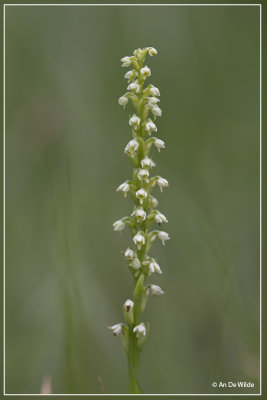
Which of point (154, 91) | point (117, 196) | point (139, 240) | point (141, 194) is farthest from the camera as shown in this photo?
point (117, 196)

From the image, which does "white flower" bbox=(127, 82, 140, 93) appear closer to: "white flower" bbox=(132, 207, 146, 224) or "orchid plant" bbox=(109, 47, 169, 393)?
"orchid plant" bbox=(109, 47, 169, 393)

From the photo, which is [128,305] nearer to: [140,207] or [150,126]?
[140,207]

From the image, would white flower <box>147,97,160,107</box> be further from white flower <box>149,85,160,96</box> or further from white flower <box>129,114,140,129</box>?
white flower <box>129,114,140,129</box>

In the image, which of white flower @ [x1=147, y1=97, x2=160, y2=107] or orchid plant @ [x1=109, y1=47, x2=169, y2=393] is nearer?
A: orchid plant @ [x1=109, y1=47, x2=169, y2=393]

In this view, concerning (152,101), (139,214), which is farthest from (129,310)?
(152,101)

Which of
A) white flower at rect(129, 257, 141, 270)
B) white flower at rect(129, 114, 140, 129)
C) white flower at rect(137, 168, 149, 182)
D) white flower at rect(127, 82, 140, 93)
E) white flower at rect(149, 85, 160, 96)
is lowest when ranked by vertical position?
white flower at rect(129, 257, 141, 270)

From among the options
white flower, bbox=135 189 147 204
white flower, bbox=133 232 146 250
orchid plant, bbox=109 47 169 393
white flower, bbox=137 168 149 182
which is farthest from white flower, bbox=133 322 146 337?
white flower, bbox=137 168 149 182

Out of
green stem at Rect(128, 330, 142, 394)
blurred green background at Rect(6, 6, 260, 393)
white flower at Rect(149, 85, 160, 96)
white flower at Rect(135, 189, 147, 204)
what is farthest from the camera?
blurred green background at Rect(6, 6, 260, 393)

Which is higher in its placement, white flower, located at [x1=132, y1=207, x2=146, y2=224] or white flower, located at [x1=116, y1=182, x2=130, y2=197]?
white flower, located at [x1=116, y1=182, x2=130, y2=197]

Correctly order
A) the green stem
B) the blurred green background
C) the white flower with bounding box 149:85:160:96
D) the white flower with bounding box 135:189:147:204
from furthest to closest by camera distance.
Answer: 1. the blurred green background
2. the white flower with bounding box 149:85:160:96
3. the white flower with bounding box 135:189:147:204
4. the green stem
